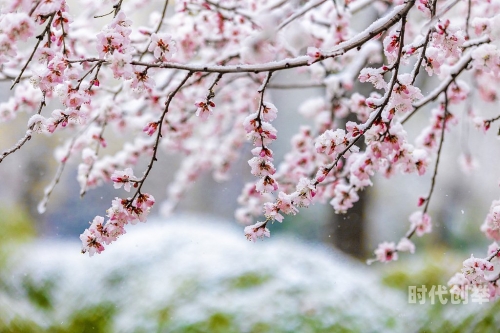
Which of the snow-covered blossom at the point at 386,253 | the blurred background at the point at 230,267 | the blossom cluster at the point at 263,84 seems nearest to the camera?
the blossom cluster at the point at 263,84

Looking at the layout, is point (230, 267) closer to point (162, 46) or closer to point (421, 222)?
point (421, 222)

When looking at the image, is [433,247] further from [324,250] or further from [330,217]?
[324,250]

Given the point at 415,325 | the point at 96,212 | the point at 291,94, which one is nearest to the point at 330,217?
the point at 291,94

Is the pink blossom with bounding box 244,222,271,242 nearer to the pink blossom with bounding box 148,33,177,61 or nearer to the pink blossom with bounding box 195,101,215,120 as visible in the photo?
the pink blossom with bounding box 195,101,215,120

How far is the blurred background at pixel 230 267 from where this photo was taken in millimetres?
2072

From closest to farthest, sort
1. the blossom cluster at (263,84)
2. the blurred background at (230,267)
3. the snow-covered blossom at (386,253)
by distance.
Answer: the blossom cluster at (263,84) → the snow-covered blossom at (386,253) → the blurred background at (230,267)

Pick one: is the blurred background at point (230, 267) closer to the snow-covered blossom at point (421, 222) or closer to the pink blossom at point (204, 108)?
the snow-covered blossom at point (421, 222)

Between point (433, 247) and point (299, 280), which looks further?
point (433, 247)

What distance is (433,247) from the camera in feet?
12.0

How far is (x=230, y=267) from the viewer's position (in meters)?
2.36

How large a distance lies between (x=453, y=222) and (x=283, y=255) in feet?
6.52

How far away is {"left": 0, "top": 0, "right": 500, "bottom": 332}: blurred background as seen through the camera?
207 cm

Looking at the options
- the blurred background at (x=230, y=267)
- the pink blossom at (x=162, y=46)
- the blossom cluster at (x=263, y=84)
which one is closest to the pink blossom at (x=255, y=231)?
the blossom cluster at (x=263, y=84)

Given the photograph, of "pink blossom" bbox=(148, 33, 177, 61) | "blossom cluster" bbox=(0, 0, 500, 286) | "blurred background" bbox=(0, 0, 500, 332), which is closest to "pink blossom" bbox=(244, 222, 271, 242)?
"blossom cluster" bbox=(0, 0, 500, 286)
